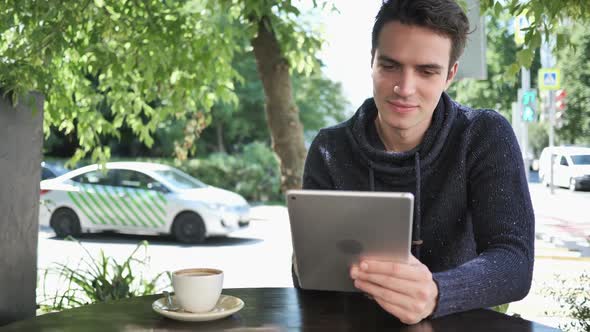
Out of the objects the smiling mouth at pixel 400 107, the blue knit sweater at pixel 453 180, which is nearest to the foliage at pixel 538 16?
the blue knit sweater at pixel 453 180

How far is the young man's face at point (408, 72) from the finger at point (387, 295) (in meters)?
0.49

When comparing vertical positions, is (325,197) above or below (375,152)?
below

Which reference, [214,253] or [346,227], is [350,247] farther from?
[214,253]

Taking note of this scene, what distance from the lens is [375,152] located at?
1.72m

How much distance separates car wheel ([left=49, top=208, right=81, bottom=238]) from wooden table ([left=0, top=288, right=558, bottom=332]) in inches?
306

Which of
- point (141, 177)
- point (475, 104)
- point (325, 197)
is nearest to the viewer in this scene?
point (325, 197)

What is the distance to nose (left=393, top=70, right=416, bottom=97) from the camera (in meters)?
1.55

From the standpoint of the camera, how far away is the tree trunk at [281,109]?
3.78 metres

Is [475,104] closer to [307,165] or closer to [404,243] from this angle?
[307,165]

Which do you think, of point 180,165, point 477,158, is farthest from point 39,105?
point 180,165

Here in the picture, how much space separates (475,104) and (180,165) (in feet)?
31.8

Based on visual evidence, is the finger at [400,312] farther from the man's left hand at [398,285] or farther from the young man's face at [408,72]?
the young man's face at [408,72]

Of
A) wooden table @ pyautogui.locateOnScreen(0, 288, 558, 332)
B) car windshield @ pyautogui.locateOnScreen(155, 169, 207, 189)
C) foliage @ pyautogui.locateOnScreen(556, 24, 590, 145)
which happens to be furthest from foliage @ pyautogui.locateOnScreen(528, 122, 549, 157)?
car windshield @ pyautogui.locateOnScreen(155, 169, 207, 189)

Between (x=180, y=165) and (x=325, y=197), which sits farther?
(x=180, y=165)
